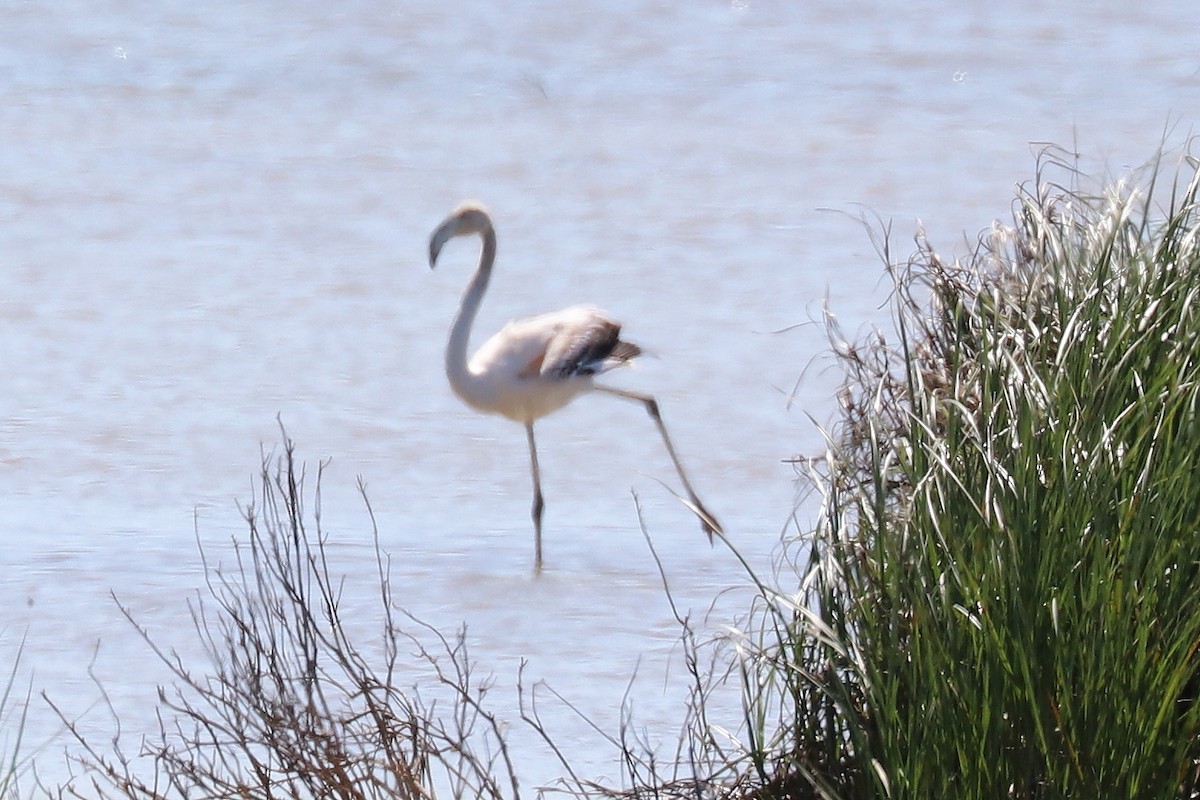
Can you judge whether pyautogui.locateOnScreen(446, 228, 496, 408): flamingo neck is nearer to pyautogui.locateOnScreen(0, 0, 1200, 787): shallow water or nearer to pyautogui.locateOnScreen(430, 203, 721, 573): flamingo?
pyautogui.locateOnScreen(430, 203, 721, 573): flamingo

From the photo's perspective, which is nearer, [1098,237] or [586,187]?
[1098,237]

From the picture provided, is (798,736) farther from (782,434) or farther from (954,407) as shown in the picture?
(782,434)

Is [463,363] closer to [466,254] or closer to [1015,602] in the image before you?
[466,254]

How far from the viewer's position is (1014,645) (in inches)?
114

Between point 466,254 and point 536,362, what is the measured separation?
148 inches

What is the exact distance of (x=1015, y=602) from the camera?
9.46 feet

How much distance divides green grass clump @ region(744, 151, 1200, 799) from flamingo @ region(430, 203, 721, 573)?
4.03 meters

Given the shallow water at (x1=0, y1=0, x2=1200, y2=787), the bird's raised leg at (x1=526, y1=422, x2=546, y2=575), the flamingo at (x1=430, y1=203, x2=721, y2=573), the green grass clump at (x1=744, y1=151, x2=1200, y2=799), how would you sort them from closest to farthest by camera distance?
the green grass clump at (x1=744, y1=151, x2=1200, y2=799), the shallow water at (x1=0, y1=0, x2=1200, y2=787), the bird's raised leg at (x1=526, y1=422, x2=546, y2=575), the flamingo at (x1=430, y1=203, x2=721, y2=573)

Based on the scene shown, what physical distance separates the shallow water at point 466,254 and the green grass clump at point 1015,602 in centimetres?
127

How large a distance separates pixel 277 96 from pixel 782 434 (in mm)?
9055

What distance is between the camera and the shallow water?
20.3 ft

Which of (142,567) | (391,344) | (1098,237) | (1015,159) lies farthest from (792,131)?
(1098,237)

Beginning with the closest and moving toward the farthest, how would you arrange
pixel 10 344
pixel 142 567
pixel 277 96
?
pixel 142 567
pixel 10 344
pixel 277 96

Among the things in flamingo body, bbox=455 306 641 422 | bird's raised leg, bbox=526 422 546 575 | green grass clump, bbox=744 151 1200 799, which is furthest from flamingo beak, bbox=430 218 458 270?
green grass clump, bbox=744 151 1200 799
